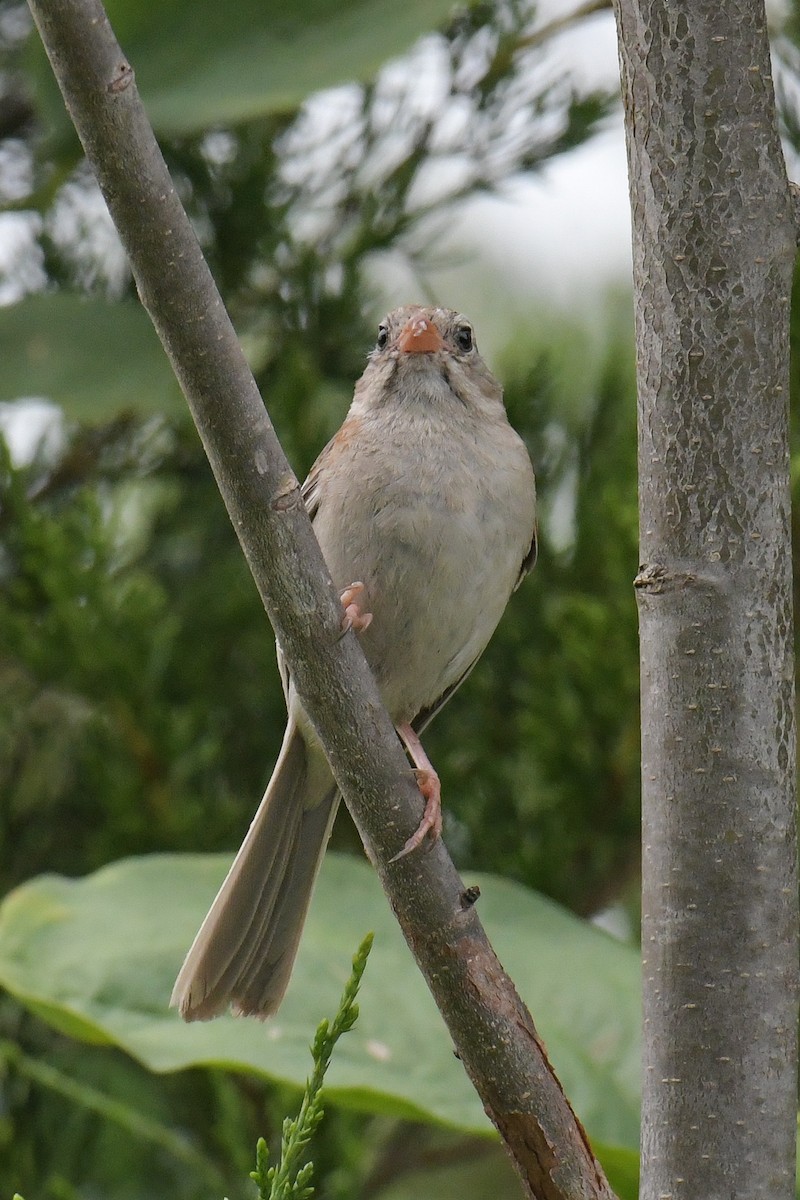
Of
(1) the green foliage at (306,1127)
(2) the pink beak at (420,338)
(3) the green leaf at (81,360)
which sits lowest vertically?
(1) the green foliage at (306,1127)

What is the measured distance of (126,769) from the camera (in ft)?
10.9

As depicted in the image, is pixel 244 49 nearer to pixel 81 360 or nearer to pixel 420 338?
pixel 81 360

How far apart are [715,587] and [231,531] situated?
2256 mm

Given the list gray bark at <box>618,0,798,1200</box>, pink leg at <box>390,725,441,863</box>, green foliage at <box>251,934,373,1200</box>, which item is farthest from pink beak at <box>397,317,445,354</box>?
green foliage at <box>251,934,373,1200</box>

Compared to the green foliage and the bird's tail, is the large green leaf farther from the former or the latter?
the green foliage

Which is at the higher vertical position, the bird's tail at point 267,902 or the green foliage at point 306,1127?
the green foliage at point 306,1127

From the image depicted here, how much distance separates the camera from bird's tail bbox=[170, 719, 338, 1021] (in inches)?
91.8

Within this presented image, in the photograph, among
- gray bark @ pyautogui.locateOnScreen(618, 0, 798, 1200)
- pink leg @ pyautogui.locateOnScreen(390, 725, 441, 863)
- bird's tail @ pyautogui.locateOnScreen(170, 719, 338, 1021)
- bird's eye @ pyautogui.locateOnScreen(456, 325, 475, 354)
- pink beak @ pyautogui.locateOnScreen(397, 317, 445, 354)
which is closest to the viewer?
gray bark @ pyautogui.locateOnScreen(618, 0, 798, 1200)

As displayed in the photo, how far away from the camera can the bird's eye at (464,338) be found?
3.02 metres

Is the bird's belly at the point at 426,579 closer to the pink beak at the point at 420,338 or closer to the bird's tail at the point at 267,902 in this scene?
the bird's tail at the point at 267,902

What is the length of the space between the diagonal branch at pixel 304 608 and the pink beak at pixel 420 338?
1423mm

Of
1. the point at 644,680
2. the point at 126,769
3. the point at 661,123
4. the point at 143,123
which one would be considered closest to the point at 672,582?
the point at 644,680

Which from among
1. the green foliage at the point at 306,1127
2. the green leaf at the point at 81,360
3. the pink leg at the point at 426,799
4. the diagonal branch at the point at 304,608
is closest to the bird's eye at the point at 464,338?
the green leaf at the point at 81,360

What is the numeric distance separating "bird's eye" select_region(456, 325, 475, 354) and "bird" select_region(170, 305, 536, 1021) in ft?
0.55
